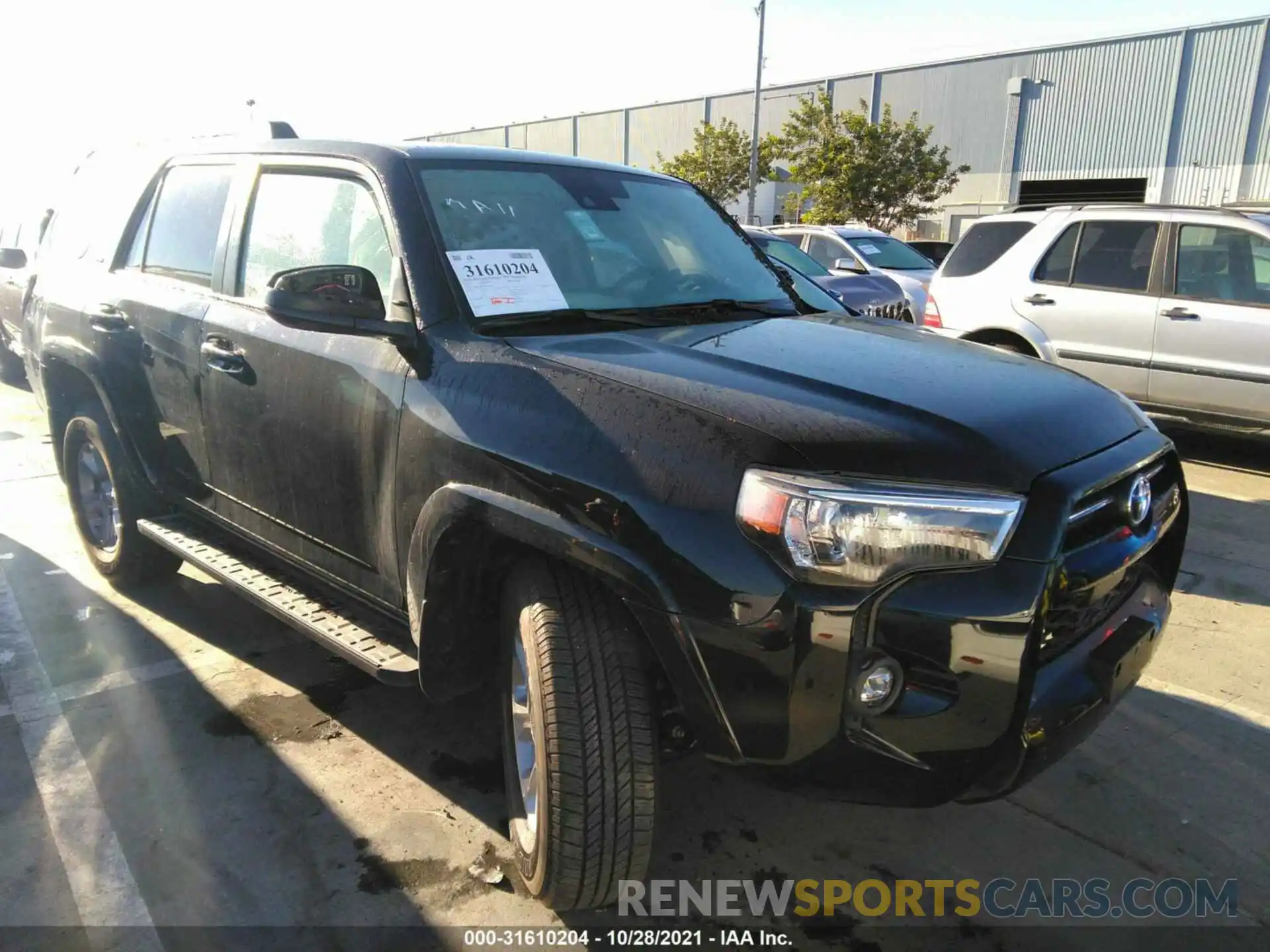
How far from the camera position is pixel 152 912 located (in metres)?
2.35

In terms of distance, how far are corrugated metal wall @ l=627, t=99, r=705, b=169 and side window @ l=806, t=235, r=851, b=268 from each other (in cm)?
3260

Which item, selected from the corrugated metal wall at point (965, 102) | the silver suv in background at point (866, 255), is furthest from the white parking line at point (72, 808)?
the corrugated metal wall at point (965, 102)

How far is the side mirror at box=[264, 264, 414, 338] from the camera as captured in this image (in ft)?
8.00

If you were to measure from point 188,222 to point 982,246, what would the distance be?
623 cm

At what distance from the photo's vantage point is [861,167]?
27609mm

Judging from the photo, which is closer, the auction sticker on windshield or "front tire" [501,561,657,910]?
"front tire" [501,561,657,910]

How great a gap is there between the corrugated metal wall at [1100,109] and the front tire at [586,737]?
33577 millimetres

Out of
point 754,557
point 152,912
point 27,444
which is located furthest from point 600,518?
point 27,444

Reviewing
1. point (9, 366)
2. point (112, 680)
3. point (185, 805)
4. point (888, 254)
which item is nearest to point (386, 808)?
point (185, 805)

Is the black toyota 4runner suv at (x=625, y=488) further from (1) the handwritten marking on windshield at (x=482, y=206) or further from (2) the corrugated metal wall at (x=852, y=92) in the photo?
(2) the corrugated metal wall at (x=852, y=92)

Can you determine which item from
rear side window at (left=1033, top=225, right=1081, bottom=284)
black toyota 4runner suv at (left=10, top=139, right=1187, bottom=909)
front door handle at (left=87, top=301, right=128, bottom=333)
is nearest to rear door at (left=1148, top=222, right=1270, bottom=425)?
rear side window at (left=1033, top=225, right=1081, bottom=284)

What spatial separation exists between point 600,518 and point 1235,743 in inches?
102

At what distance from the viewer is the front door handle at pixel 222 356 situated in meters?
3.14

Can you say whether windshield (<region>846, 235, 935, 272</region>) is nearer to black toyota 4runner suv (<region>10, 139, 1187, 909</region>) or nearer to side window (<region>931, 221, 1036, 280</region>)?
side window (<region>931, 221, 1036, 280</region>)
